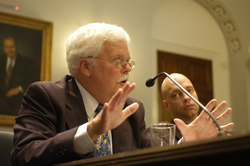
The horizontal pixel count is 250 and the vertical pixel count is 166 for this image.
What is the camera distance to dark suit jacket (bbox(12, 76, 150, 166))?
1324 millimetres

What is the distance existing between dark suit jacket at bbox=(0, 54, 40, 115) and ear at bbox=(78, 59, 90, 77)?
2.24m

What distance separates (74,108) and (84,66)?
18.8 inches

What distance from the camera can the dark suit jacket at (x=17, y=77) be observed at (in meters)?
4.03

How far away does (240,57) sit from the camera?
21.9 feet

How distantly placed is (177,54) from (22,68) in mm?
3394

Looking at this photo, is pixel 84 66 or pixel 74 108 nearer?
pixel 74 108

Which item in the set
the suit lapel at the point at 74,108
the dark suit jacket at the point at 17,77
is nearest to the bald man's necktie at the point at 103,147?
the suit lapel at the point at 74,108

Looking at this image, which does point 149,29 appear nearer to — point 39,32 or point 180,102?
point 39,32

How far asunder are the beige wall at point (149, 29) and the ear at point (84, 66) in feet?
7.77

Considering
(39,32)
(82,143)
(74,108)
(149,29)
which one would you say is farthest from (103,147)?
(149,29)

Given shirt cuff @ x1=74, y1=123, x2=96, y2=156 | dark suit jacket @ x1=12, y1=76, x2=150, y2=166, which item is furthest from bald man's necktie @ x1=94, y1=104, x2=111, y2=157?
shirt cuff @ x1=74, y1=123, x2=96, y2=156

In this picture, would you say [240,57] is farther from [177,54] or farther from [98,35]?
[98,35]

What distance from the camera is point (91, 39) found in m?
2.15

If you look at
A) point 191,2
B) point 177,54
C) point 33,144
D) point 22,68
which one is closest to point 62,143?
point 33,144
